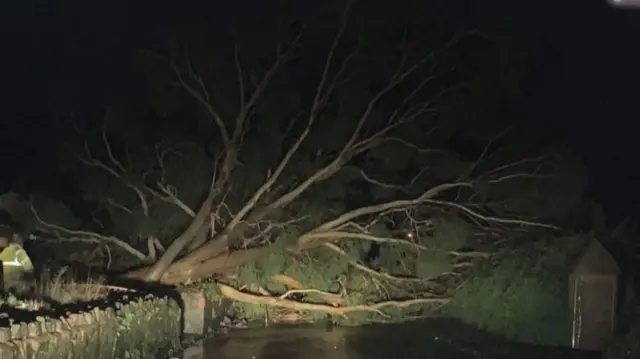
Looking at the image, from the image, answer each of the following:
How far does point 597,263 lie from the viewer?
877 cm

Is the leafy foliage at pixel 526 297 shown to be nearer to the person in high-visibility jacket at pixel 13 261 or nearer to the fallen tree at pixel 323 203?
the fallen tree at pixel 323 203

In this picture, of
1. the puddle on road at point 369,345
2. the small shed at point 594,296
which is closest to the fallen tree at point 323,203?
the puddle on road at point 369,345

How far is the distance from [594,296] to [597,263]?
355mm

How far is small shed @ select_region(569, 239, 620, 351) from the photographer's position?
8.77 meters

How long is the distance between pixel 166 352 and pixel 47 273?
5.06ft

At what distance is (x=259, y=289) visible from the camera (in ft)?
36.7

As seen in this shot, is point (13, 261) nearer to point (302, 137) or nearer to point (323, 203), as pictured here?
point (302, 137)

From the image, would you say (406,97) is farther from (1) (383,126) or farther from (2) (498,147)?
(2) (498,147)

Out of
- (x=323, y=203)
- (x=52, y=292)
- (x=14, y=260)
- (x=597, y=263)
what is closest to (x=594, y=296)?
(x=597, y=263)

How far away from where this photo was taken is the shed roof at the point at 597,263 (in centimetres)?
876

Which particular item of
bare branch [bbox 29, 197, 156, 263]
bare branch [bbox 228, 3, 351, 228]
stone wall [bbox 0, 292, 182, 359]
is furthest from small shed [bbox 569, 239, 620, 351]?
bare branch [bbox 29, 197, 156, 263]

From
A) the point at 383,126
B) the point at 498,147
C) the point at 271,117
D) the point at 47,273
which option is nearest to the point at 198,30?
the point at 271,117

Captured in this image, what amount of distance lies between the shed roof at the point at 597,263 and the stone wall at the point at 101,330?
3.96 metres

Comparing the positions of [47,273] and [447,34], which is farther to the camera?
[447,34]
